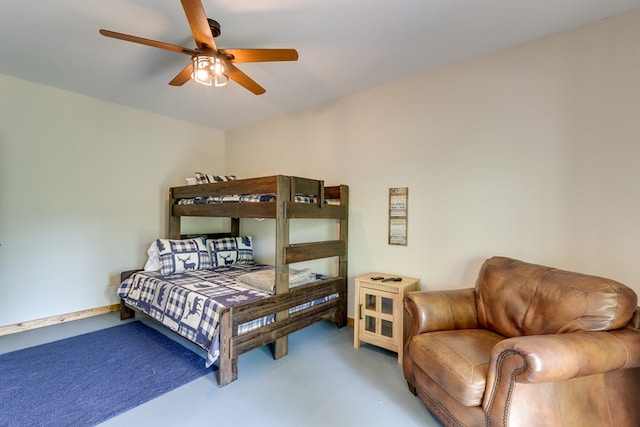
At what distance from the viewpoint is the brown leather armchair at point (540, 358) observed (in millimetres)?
1261

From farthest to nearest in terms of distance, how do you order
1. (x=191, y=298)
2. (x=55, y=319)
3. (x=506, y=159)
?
(x=55, y=319) → (x=191, y=298) → (x=506, y=159)

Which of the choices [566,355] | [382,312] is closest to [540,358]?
[566,355]

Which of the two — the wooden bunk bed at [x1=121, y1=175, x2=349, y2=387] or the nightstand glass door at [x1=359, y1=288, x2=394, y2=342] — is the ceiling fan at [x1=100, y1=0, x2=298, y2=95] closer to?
the wooden bunk bed at [x1=121, y1=175, x2=349, y2=387]

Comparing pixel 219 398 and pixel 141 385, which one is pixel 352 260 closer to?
pixel 219 398

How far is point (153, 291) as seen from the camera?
2822 millimetres

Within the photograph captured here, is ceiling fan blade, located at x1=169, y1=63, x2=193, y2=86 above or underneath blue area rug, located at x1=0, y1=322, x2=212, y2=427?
above

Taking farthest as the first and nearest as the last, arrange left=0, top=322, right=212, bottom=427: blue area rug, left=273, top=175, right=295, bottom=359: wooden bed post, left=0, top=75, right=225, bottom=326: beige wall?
1. left=0, top=75, right=225, bottom=326: beige wall
2. left=273, top=175, right=295, bottom=359: wooden bed post
3. left=0, top=322, right=212, bottom=427: blue area rug

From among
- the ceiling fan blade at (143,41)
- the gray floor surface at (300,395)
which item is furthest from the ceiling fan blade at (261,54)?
the gray floor surface at (300,395)

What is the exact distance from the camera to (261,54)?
184 cm

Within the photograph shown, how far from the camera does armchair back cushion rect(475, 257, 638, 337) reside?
1448mm

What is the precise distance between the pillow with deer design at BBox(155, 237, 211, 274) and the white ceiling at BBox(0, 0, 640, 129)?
5.70ft

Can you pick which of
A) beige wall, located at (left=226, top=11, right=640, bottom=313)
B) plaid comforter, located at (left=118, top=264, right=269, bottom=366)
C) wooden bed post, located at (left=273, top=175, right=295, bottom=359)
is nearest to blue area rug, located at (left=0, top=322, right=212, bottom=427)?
plaid comforter, located at (left=118, top=264, right=269, bottom=366)

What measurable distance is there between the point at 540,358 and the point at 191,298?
2339 mm

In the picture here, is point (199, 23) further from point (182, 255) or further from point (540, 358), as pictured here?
point (182, 255)
